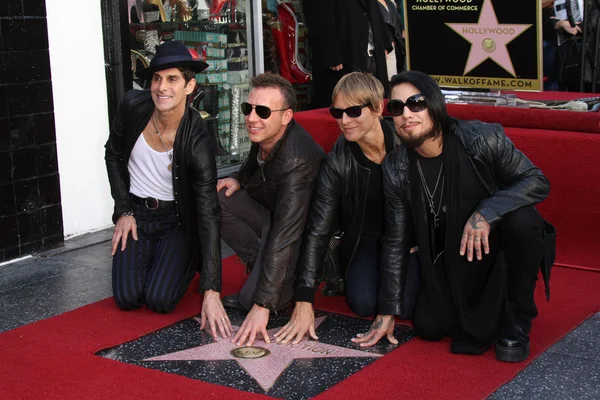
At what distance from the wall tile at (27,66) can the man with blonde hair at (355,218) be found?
2211 mm

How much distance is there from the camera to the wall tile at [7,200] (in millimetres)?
5668

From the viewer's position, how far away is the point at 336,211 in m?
4.53

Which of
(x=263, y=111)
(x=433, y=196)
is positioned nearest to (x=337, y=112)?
(x=263, y=111)

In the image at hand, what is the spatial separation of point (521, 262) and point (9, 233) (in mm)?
3247

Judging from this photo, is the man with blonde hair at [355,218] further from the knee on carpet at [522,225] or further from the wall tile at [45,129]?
the wall tile at [45,129]

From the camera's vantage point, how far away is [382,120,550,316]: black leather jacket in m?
3.99

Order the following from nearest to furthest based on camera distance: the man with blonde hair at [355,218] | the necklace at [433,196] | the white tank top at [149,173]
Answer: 1. the necklace at [433,196]
2. the man with blonde hair at [355,218]
3. the white tank top at [149,173]

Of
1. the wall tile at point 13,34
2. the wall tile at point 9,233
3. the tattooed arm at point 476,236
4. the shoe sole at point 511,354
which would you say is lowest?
the shoe sole at point 511,354

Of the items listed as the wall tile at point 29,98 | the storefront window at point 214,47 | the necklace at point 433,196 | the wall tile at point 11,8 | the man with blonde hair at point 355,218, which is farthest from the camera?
the storefront window at point 214,47

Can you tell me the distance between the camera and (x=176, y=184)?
4.79 m

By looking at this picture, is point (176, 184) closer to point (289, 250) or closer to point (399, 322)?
point (289, 250)

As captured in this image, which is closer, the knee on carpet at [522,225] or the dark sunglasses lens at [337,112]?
the knee on carpet at [522,225]

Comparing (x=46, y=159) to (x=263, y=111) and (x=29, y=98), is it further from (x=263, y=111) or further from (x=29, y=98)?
(x=263, y=111)

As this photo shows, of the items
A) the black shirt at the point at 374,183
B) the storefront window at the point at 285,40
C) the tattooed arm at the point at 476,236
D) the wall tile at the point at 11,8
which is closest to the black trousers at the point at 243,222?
the black shirt at the point at 374,183
